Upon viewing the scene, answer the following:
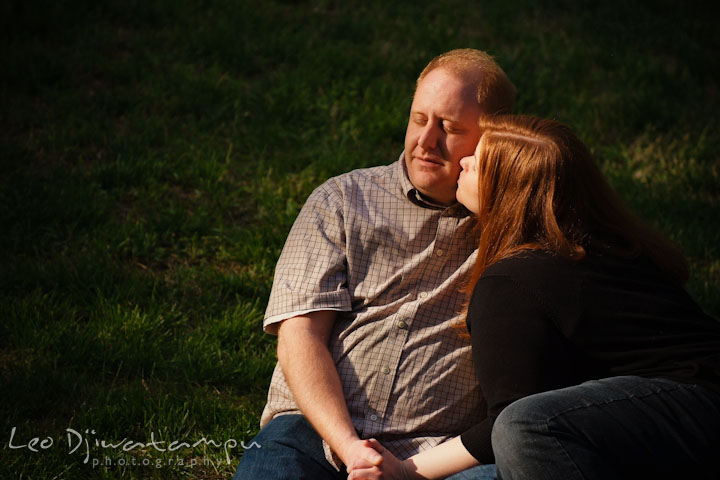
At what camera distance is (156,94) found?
17.8ft

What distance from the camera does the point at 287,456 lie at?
9.26 feet

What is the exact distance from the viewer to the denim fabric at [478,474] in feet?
8.58

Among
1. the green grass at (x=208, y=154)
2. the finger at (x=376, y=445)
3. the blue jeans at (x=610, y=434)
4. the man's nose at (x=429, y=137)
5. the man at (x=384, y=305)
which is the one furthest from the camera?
the green grass at (x=208, y=154)

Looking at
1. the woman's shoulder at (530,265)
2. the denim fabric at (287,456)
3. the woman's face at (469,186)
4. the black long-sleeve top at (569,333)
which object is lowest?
the denim fabric at (287,456)

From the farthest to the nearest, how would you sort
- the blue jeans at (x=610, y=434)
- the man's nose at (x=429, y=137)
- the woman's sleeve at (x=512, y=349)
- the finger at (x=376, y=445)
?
the man's nose at (x=429, y=137) < the finger at (x=376, y=445) < the woman's sleeve at (x=512, y=349) < the blue jeans at (x=610, y=434)

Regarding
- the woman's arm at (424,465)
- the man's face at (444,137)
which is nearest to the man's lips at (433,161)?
the man's face at (444,137)

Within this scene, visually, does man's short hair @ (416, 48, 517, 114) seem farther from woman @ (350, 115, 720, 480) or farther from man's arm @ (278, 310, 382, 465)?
man's arm @ (278, 310, 382, 465)

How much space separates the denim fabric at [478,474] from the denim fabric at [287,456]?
47cm

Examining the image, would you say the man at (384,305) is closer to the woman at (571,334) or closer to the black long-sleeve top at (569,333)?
the woman at (571,334)

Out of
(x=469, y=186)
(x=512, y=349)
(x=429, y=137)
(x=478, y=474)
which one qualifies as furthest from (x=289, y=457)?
(x=429, y=137)

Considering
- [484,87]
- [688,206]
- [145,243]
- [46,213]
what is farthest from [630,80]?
[46,213]

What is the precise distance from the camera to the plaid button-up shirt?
9.57ft

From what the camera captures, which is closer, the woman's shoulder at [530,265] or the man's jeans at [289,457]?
the woman's shoulder at [530,265]

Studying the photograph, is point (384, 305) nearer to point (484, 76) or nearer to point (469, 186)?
point (469, 186)
